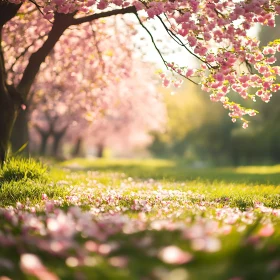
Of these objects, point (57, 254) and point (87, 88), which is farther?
point (87, 88)

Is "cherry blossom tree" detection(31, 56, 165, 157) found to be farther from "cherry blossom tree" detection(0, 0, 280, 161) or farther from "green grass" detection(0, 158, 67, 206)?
"cherry blossom tree" detection(0, 0, 280, 161)

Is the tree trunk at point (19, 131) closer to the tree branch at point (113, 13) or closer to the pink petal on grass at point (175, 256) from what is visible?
the tree branch at point (113, 13)

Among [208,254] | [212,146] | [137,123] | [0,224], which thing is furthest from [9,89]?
[212,146]

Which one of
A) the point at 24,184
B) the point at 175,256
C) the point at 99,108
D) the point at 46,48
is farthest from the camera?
the point at 99,108

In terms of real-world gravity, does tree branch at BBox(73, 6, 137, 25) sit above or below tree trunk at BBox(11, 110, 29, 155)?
above

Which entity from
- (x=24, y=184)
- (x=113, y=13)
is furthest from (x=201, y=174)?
(x=24, y=184)

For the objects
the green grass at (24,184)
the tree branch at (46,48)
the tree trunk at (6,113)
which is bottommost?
the green grass at (24,184)

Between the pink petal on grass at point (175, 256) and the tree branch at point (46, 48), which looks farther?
the tree branch at point (46, 48)

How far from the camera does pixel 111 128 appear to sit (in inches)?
1977

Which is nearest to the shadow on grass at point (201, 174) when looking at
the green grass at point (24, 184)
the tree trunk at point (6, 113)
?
the green grass at point (24, 184)

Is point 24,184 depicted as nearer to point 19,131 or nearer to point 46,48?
point 46,48

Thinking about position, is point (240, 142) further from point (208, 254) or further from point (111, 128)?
point (208, 254)

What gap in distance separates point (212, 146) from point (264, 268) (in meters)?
48.8

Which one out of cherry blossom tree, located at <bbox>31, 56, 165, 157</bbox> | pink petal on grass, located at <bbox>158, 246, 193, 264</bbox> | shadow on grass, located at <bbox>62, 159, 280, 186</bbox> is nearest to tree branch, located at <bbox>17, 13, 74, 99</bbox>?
cherry blossom tree, located at <bbox>31, 56, 165, 157</bbox>
